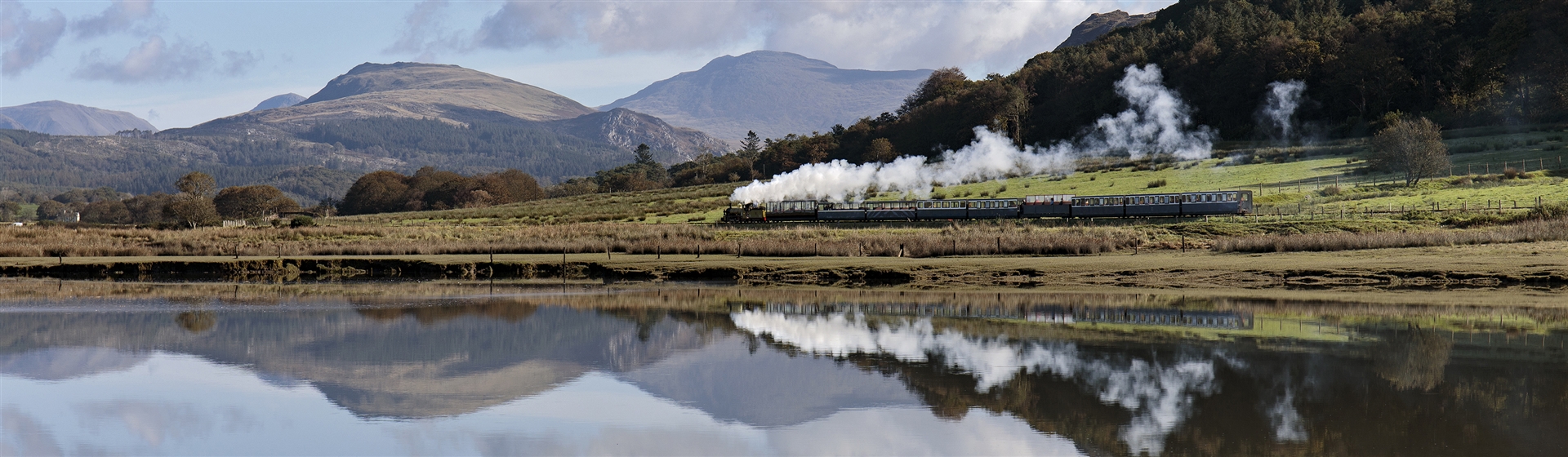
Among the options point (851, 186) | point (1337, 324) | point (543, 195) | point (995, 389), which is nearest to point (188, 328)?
point (995, 389)

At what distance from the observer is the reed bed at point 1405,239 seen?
3284 cm

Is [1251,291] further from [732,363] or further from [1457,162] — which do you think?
[1457,162]

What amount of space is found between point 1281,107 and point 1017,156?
2121cm

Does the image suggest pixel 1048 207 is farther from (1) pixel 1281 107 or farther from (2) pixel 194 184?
(2) pixel 194 184

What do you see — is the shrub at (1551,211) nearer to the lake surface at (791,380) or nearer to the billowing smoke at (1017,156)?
the lake surface at (791,380)

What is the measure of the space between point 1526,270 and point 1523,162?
3226 centimetres

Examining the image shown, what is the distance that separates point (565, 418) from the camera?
13.3m

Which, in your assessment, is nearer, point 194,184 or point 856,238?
point 856,238

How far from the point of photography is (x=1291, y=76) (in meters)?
83.9

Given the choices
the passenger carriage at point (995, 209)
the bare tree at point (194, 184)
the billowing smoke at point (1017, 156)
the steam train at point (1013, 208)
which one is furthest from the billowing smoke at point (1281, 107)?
the bare tree at point (194, 184)

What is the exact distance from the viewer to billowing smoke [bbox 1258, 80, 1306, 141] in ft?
270

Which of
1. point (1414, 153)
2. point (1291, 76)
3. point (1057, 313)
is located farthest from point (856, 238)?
point (1291, 76)

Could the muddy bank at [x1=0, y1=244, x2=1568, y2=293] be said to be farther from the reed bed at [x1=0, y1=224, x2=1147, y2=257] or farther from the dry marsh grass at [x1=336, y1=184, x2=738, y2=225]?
the dry marsh grass at [x1=336, y1=184, x2=738, y2=225]

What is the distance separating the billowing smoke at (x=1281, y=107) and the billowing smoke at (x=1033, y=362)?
69144 mm
